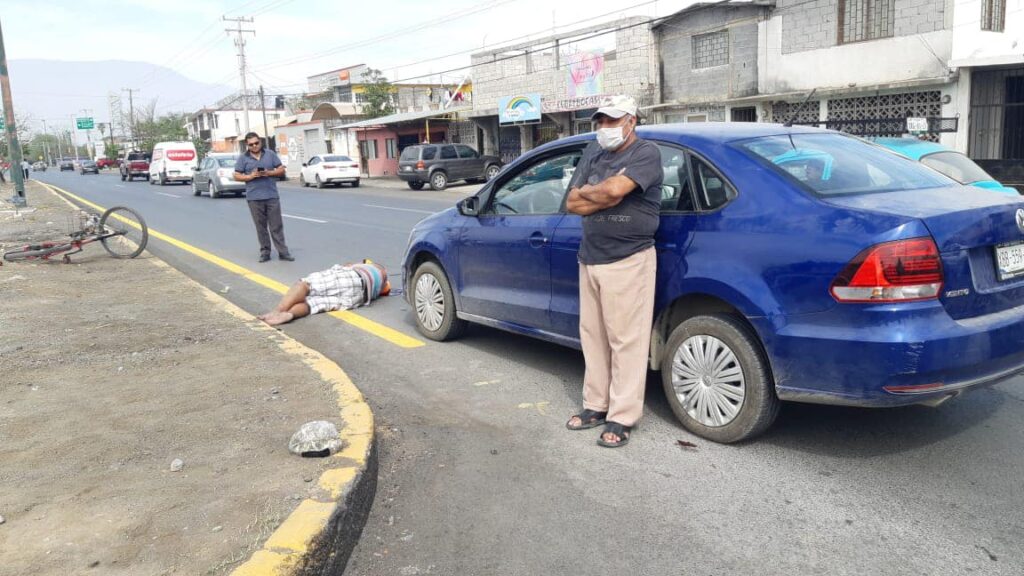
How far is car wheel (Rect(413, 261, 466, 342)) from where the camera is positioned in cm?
641

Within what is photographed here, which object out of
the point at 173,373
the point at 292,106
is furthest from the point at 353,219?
the point at 292,106

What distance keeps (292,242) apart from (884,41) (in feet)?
49.1

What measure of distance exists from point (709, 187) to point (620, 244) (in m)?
0.58

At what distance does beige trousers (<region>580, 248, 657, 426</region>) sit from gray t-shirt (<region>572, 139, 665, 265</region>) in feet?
0.24

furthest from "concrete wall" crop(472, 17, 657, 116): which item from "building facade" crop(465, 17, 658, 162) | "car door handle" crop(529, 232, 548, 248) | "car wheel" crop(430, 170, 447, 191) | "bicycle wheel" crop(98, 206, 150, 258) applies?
"car door handle" crop(529, 232, 548, 248)

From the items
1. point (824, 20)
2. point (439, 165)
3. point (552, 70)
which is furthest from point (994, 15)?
point (439, 165)

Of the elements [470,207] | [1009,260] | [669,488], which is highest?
[470,207]

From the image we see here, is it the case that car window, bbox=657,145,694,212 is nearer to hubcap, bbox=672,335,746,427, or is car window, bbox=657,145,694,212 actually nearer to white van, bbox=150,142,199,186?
hubcap, bbox=672,335,746,427

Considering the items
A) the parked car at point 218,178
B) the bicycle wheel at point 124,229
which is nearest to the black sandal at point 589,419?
the bicycle wheel at point 124,229

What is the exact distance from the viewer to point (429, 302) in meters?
6.64

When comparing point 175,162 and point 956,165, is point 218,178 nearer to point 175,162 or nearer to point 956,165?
point 175,162

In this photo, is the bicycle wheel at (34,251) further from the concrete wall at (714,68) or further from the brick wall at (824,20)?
the concrete wall at (714,68)

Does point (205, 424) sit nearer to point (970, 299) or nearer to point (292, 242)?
point (970, 299)

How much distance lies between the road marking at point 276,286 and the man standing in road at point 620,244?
2.48 meters
